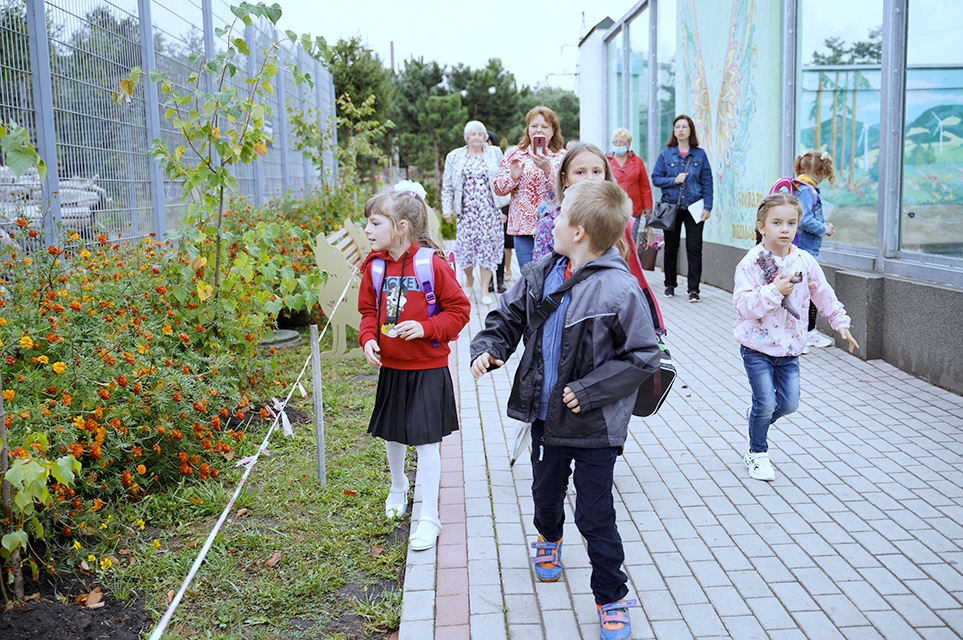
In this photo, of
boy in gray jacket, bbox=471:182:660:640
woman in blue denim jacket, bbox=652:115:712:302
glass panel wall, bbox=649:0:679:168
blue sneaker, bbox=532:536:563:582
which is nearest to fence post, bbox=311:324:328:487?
boy in gray jacket, bbox=471:182:660:640

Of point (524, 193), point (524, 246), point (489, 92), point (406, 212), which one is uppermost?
point (489, 92)

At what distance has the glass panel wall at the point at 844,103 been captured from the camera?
777 centimetres

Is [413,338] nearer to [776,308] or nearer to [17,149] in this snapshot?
[17,149]

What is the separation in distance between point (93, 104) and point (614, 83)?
42.6ft

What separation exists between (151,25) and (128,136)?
1199 mm

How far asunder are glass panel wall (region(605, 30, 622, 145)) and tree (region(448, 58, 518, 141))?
21506 mm

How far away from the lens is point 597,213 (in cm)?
327

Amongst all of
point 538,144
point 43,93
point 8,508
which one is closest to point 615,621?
point 8,508

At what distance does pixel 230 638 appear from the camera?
3250 mm

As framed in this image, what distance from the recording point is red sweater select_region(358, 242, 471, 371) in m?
3.96

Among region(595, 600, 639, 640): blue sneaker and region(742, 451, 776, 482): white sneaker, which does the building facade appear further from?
region(595, 600, 639, 640): blue sneaker

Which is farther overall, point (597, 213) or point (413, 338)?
point (413, 338)

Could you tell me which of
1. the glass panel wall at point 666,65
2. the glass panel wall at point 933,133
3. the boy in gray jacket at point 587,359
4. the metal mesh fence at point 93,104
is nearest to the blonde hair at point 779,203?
the boy in gray jacket at point 587,359

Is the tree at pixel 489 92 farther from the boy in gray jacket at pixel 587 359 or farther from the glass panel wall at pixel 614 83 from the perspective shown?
the boy in gray jacket at pixel 587 359
